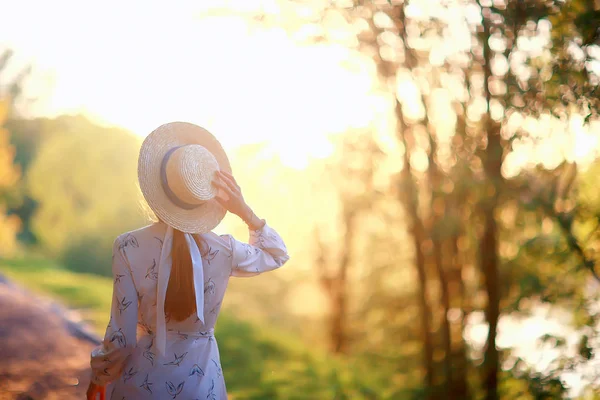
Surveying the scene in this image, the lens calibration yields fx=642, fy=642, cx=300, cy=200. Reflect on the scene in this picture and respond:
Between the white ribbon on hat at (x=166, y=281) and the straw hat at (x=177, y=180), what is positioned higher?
the straw hat at (x=177, y=180)

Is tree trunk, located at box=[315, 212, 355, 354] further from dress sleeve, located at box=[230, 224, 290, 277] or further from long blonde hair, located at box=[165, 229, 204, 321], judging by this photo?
long blonde hair, located at box=[165, 229, 204, 321]

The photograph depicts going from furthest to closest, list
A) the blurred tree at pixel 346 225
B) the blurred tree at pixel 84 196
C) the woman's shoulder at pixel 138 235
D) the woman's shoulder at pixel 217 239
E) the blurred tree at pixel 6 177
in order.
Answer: the blurred tree at pixel 84 196, the blurred tree at pixel 6 177, the blurred tree at pixel 346 225, the woman's shoulder at pixel 217 239, the woman's shoulder at pixel 138 235

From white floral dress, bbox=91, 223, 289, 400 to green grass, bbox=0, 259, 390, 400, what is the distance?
3354 millimetres

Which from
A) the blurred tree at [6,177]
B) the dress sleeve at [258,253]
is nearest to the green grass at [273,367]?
the dress sleeve at [258,253]

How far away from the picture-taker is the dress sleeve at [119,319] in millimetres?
1910

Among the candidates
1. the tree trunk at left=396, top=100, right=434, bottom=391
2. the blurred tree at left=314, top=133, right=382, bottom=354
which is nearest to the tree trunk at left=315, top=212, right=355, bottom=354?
the blurred tree at left=314, top=133, right=382, bottom=354

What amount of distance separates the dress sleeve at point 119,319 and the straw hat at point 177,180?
0.62 ft

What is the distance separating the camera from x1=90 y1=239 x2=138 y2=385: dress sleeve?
1910 millimetres

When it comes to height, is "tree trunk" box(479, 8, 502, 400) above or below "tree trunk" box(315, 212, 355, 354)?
above

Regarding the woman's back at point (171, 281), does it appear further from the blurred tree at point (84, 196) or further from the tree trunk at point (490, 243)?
the blurred tree at point (84, 196)

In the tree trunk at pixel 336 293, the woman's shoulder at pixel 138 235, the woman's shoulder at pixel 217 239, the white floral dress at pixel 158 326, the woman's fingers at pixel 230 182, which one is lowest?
the tree trunk at pixel 336 293

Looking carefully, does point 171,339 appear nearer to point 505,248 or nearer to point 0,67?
point 505,248

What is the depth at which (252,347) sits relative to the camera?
265 inches

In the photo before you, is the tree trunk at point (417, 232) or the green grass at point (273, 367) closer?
the tree trunk at point (417, 232)
